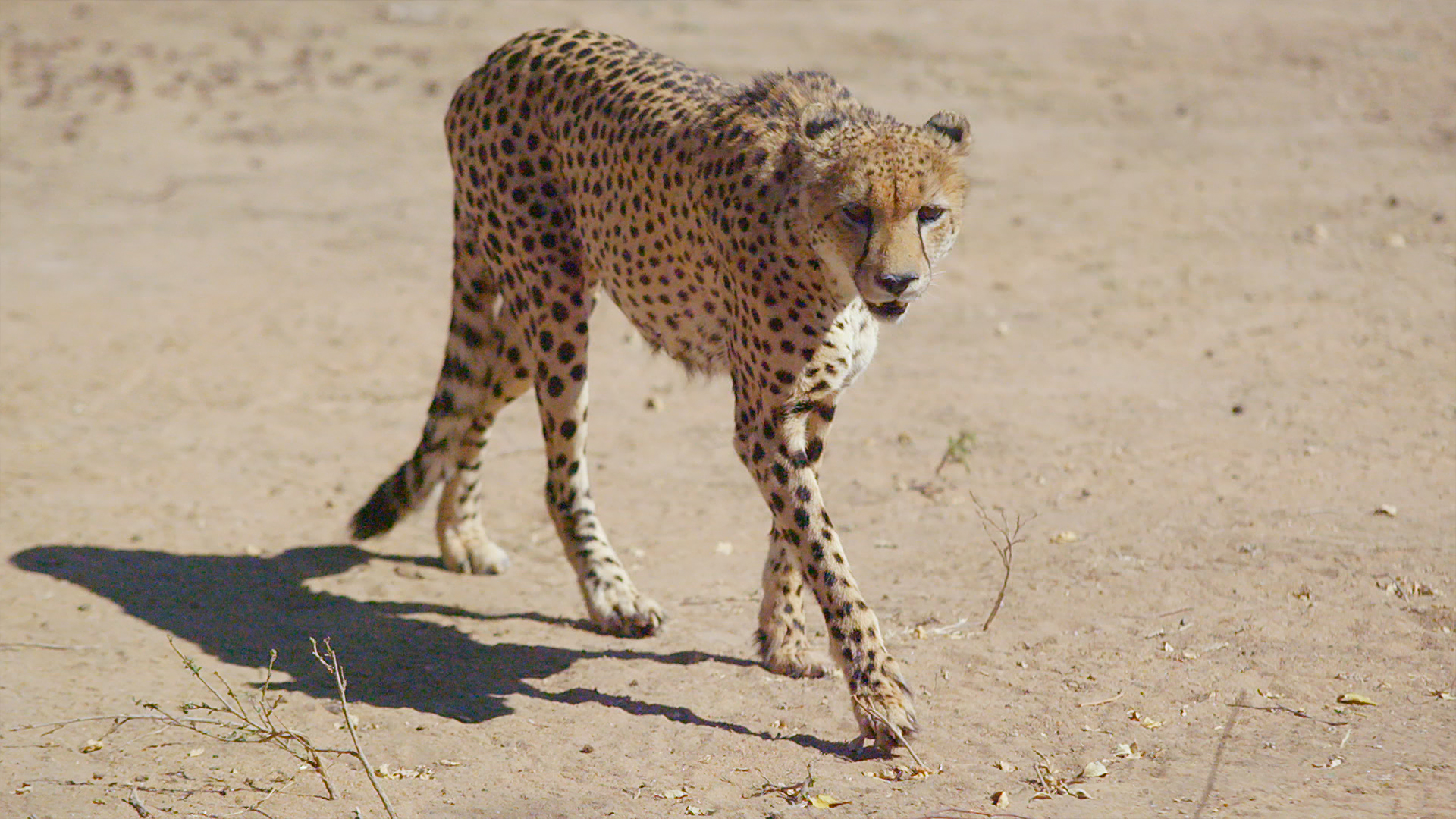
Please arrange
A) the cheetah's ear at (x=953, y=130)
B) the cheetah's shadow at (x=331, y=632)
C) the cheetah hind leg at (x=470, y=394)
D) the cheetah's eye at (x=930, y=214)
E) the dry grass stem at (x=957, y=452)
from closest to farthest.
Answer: the cheetah's eye at (x=930, y=214) → the cheetah's ear at (x=953, y=130) → the cheetah's shadow at (x=331, y=632) → the cheetah hind leg at (x=470, y=394) → the dry grass stem at (x=957, y=452)

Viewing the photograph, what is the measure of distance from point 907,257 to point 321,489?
3.26 m

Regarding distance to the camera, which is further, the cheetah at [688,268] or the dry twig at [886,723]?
the cheetah at [688,268]

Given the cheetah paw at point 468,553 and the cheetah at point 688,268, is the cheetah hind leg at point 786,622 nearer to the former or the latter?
the cheetah at point 688,268

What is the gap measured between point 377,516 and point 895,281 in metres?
2.63

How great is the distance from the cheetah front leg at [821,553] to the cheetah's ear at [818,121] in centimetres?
74

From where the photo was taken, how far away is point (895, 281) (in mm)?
3600

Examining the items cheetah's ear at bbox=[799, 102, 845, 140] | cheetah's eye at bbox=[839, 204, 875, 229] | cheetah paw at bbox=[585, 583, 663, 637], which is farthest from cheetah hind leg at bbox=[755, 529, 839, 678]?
cheetah's ear at bbox=[799, 102, 845, 140]

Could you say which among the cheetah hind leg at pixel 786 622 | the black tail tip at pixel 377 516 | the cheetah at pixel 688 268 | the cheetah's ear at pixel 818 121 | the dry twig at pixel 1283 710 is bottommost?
the black tail tip at pixel 377 516

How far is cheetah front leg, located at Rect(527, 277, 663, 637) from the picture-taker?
193 inches

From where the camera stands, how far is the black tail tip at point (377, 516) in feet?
17.9

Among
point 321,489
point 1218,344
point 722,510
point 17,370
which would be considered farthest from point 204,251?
point 1218,344

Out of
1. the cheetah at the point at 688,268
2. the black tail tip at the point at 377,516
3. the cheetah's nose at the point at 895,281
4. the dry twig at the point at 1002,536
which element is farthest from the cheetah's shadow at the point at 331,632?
the cheetah's nose at the point at 895,281

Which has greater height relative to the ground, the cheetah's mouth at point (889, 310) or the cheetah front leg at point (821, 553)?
the cheetah's mouth at point (889, 310)

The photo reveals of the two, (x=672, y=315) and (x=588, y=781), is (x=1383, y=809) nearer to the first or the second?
(x=588, y=781)
